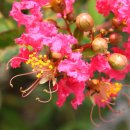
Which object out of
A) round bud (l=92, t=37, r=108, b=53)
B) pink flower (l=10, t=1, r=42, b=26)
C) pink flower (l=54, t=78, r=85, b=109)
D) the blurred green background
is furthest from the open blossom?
the blurred green background

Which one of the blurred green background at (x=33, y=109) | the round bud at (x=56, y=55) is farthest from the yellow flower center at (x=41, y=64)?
the blurred green background at (x=33, y=109)

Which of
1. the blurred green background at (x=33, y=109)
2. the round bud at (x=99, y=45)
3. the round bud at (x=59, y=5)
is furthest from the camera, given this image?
the blurred green background at (x=33, y=109)

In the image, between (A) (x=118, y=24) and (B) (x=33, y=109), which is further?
(B) (x=33, y=109)

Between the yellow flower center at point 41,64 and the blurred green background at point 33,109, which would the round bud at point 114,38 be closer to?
the yellow flower center at point 41,64

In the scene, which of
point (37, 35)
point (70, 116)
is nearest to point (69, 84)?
point (37, 35)

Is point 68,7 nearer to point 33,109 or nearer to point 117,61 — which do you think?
point 117,61

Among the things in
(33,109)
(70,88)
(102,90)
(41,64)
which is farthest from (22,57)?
(33,109)
